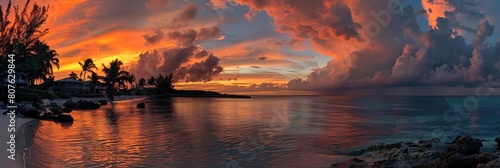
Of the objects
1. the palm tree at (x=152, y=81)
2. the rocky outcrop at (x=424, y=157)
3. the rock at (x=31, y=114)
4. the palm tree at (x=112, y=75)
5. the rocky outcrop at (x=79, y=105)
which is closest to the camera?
the rocky outcrop at (x=424, y=157)

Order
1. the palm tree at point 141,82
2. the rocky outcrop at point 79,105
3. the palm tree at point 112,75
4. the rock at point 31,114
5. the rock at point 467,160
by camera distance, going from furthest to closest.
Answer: the palm tree at point 141,82 → the palm tree at point 112,75 → the rocky outcrop at point 79,105 → the rock at point 31,114 → the rock at point 467,160

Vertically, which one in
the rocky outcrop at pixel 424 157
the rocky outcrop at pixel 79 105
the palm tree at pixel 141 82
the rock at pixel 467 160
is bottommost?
the rocky outcrop at pixel 424 157

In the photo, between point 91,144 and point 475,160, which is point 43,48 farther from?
point 475,160

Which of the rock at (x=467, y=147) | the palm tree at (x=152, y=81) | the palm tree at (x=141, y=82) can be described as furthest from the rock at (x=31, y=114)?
the palm tree at (x=152, y=81)

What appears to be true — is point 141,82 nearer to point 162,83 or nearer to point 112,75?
point 162,83

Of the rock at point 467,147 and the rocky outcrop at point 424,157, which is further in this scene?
the rock at point 467,147

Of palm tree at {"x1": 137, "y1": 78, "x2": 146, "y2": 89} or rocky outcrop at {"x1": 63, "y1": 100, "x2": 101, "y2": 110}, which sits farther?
palm tree at {"x1": 137, "y1": 78, "x2": 146, "y2": 89}

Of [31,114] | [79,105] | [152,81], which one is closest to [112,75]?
[79,105]

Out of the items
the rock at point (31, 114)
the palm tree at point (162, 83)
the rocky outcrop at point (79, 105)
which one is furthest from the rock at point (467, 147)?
the palm tree at point (162, 83)

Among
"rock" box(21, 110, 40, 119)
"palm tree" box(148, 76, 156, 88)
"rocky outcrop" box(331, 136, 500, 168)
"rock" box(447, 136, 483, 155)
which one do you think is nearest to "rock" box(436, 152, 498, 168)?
"rocky outcrop" box(331, 136, 500, 168)

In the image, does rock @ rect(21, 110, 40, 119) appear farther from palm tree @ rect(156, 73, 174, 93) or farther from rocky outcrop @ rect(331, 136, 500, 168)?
palm tree @ rect(156, 73, 174, 93)

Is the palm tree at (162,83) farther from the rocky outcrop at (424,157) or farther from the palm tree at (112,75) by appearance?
the rocky outcrop at (424,157)

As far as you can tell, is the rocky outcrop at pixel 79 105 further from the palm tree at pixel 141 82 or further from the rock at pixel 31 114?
the palm tree at pixel 141 82

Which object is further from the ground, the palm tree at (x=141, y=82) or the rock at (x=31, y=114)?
the palm tree at (x=141, y=82)
